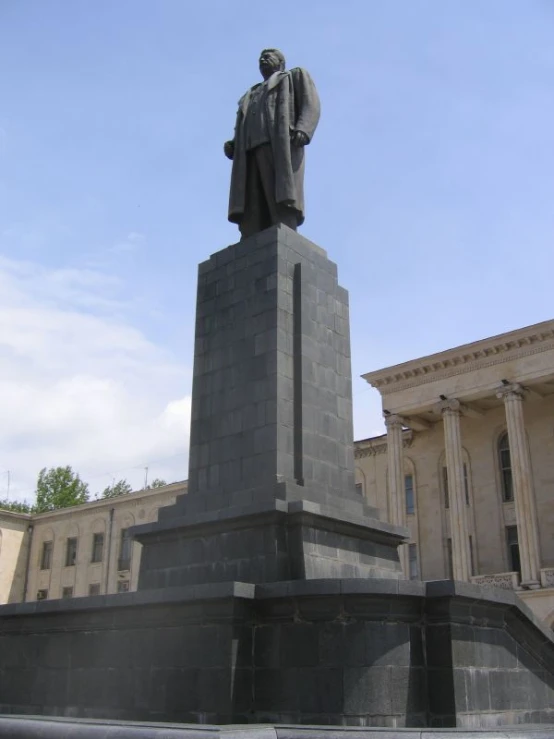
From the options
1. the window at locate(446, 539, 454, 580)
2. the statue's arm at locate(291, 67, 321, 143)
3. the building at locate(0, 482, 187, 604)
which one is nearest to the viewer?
the statue's arm at locate(291, 67, 321, 143)

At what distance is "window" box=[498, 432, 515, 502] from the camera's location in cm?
3909

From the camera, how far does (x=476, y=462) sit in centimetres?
4056

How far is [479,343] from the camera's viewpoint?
38562 mm

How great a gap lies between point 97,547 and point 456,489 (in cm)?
2591

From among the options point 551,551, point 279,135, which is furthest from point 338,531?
point 551,551

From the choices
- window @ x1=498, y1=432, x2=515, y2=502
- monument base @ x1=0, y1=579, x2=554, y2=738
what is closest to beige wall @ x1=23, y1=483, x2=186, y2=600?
window @ x1=498, y1=432, x2=515, y2=502

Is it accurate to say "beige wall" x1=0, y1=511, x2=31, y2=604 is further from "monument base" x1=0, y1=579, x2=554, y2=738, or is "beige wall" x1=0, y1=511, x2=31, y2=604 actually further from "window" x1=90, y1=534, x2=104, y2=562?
"monument base" x1=0, y1=579, x2=554, y2=738

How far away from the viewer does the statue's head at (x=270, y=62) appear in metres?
13.8

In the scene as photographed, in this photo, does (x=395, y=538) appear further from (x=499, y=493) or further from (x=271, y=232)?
(x=499, y=493)

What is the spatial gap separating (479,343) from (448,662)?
3154 centimetres

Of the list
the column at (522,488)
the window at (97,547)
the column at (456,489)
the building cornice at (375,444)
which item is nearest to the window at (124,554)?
Result: the window at (97,547)

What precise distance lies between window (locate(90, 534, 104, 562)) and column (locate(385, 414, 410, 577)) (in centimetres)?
2130

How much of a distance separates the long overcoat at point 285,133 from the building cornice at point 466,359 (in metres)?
25.9

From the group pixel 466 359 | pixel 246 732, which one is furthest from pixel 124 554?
pixel 246 732
